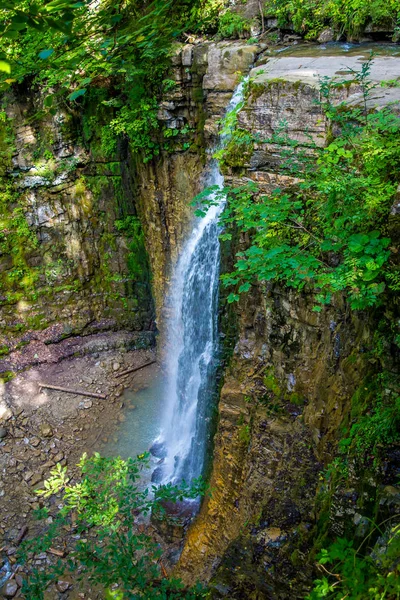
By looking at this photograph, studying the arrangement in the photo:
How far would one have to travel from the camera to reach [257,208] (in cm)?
367

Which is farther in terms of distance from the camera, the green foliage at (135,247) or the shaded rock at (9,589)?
the green foliage at (135,247)

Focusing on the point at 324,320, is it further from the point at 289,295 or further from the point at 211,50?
the point at 211,50

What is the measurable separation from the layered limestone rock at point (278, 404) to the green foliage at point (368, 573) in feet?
1.61

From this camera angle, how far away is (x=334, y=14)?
589cm

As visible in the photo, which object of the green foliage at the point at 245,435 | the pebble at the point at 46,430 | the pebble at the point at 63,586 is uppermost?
the green foliage at the point at 245,435

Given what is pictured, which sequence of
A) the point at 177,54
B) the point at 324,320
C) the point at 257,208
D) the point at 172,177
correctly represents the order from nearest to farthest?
the point at 257,208, the point at 324,320, the point at 177,54, the point at 172,177

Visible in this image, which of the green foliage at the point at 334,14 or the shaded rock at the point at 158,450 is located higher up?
the green foliage at the point at 334,14

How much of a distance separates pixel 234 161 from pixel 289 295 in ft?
5.10

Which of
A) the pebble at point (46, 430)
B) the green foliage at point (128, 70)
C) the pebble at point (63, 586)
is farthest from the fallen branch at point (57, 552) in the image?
the green foliage at point (128, 70)

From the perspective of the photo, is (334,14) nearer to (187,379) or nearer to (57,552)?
(187,379)

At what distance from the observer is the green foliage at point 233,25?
6.41 meters

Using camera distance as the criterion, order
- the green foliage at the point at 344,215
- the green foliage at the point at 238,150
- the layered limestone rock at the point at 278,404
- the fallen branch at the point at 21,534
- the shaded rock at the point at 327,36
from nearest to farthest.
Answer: the green foliage at the point at 344,215
the layered limestone rock at the point at 278,404
the green foliage at the point at 238,150
the shaded rock at the point at 327,36
the fallen branch at the point at 21,534

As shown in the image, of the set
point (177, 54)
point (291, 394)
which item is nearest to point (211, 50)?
point (177, 54)

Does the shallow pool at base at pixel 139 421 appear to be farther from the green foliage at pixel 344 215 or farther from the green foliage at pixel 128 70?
the green foliage at pixel 344 215
